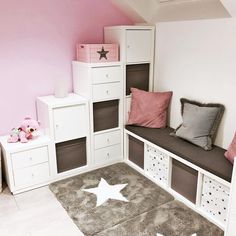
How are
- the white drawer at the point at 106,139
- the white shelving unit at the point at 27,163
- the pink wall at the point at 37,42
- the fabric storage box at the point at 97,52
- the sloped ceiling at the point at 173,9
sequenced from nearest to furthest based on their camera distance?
the sloped ceiling at the point at 173,9 < the white shelving unit at the point at 27,163 < the pink wall at the point at 37,42 < the fabric storage box at the point at 97,52 < the white drawer at the point at 106,139

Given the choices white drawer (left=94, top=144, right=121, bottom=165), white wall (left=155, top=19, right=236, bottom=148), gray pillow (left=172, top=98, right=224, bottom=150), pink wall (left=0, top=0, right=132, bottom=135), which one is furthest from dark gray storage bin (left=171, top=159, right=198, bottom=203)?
pink wall (left=0, top=0, right=132, bottom=135)

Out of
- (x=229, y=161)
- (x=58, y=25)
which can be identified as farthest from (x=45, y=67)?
(x=229, y=161)

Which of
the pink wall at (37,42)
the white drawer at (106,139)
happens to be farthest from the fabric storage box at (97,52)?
the white drawer at (106,139)

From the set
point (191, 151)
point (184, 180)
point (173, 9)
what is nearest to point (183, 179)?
point (184, 180)

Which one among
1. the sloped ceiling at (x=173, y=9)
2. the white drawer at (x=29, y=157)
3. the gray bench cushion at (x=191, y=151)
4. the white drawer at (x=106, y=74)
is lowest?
the white drawer at (x=29, y=157)

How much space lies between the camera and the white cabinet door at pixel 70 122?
2.62 m

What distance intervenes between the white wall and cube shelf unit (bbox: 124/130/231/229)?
0.44 metres

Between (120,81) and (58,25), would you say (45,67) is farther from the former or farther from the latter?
(120,81)

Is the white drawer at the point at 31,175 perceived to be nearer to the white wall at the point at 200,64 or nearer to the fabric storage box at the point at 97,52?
the fabric storage box at the point at 97,52

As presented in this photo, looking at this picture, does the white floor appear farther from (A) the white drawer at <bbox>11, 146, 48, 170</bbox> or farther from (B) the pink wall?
(B) the pink wall

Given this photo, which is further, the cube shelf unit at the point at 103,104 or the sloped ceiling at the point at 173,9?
the cube shelf unit at the point at 103,104

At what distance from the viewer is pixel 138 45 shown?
9.49 ft

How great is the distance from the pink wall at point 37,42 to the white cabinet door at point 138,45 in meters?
0.41

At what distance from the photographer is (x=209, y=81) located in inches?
98.0
